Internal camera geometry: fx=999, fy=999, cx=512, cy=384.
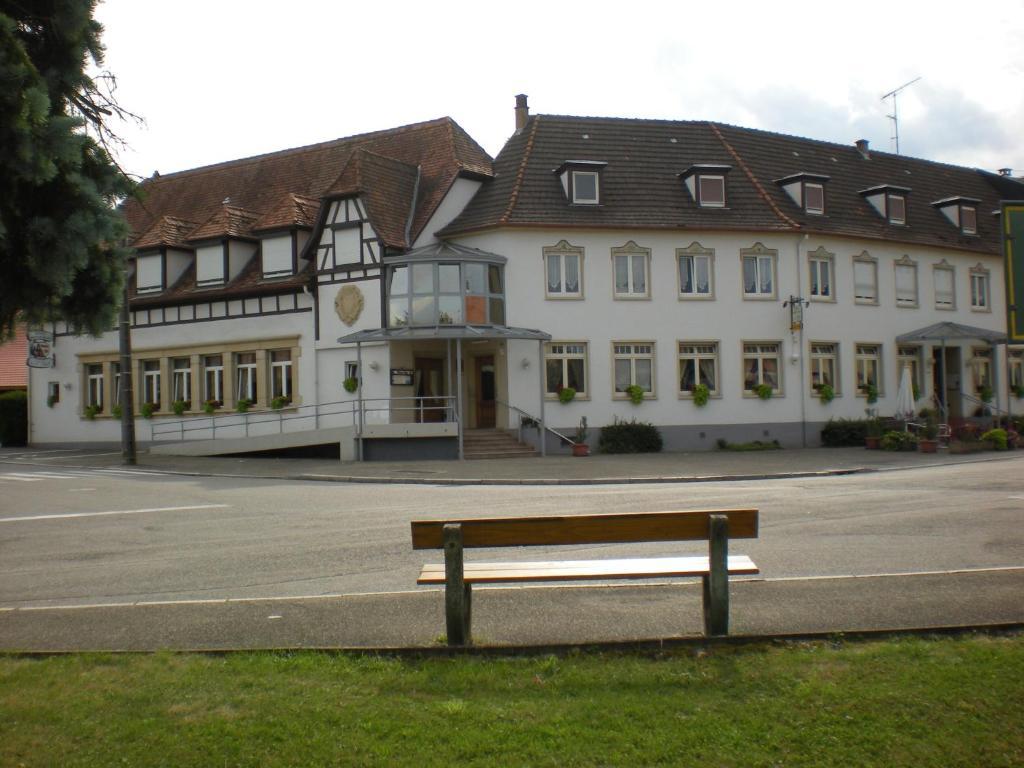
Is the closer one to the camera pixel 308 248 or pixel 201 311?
pixel 308 248

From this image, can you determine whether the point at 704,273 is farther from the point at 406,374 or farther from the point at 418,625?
the point at 418,625

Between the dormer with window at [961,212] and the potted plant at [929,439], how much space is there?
12.3 m

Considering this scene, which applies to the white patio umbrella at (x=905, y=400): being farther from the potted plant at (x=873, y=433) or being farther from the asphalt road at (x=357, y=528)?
the asphalt road at (x=357, y=528)

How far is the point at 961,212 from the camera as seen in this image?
36969 mm

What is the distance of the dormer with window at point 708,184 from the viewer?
31.3 metres

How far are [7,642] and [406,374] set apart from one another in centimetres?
2279

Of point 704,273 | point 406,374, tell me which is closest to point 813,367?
point 704,273

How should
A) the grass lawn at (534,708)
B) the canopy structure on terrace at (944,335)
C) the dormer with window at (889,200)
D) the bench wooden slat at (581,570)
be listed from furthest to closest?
the dormer with window at (889,200) < the canopy structure on terrace at (944,335) < the bench wooden slat at (581,570) < the grass lawn at (534,708)

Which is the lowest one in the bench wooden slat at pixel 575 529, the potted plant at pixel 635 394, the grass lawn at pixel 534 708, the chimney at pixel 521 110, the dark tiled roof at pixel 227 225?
the grass lawn at pixel 534 708

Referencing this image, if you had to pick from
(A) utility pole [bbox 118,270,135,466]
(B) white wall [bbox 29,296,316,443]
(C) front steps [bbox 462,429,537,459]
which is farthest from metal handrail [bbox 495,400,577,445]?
(A) utility pole [bbox 118,270,135,466]

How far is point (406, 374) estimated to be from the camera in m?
29.3

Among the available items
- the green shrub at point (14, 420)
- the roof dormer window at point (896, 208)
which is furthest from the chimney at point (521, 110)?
the green shrub at point (14, 420)

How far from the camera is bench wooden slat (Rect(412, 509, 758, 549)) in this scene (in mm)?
5887

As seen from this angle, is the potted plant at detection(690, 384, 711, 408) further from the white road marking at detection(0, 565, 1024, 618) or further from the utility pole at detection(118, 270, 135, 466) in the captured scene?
the white road marking at detection(0, 565, 1024, 618)
